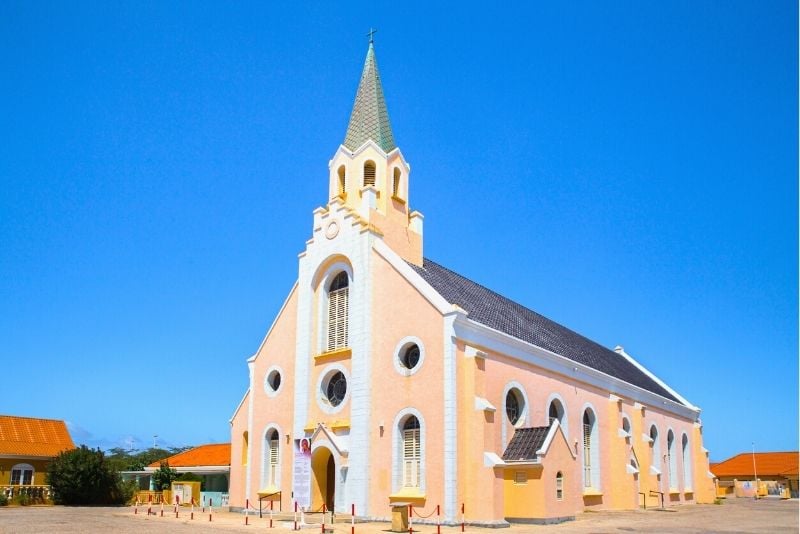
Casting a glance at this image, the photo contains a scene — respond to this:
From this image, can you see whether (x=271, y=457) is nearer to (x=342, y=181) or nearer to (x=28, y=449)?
(x=342, y=181)

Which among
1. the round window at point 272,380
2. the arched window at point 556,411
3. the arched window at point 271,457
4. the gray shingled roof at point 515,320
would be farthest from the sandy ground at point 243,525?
the gray shingled roof at point 515,320

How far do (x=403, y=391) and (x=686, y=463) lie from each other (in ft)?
111

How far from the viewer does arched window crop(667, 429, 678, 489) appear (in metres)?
50.1

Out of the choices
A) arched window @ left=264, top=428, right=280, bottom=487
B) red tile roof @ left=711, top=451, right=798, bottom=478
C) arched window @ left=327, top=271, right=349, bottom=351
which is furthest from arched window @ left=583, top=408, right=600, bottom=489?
red tile roof @ left=711, top=451, right=798, bottom=478

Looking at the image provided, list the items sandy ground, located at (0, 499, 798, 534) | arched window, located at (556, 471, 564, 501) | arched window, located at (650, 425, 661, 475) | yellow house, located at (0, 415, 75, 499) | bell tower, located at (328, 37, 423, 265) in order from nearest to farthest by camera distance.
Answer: sandy ground, located at (0, 499, 798, 534) < arched window, located at (556, 471, 564, 501) < bell tower, located at (328, 37, 423, 265) < yellow house, located at (0, 415, 75, 499) < arched window, located at (650, 425, 661, 475)

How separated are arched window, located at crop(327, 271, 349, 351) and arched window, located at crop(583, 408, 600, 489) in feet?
46.2

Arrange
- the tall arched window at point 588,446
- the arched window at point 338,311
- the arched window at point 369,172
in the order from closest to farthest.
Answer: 1. the arched window at point 338,311
2. the arched window at point 369,172
3. the tall arched window at point 588,446

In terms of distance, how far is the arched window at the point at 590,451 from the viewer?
37.9 m

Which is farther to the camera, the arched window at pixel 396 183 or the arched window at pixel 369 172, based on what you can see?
the arched window at pixel 396 183

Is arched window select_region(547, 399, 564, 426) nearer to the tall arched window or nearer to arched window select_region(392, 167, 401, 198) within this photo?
the tall arched window

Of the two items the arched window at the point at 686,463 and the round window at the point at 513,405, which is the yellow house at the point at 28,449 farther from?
the arched window at the point at 686,463

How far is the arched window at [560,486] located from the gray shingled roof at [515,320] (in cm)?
683

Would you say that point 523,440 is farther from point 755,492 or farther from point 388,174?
point 755,492

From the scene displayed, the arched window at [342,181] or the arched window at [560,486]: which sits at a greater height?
the arched window at [342,181]
